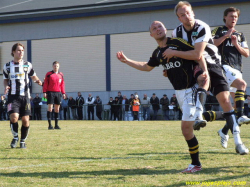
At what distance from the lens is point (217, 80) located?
6605 millimetres

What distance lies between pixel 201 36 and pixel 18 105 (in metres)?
4.78

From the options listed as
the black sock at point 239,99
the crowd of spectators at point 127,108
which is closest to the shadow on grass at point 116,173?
the black sock at point 239,99

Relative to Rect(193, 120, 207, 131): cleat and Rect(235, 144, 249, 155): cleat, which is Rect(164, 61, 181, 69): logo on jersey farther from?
Rect(235, 144, 249, 155): cleat

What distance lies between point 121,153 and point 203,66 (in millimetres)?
2948

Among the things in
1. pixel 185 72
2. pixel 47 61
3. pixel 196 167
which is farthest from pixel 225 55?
pixel 47 61

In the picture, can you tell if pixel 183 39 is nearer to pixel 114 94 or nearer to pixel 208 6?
pixel 208 6

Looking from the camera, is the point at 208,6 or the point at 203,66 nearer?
the point at 203,66

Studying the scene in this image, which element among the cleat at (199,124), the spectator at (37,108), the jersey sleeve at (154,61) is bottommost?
the spectator at (37,108)

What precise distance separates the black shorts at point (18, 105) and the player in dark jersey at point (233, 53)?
4.08 meters

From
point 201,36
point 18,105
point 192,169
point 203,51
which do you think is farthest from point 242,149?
point 18,105

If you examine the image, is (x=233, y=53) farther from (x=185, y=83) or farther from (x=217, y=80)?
(x=185, y=83)

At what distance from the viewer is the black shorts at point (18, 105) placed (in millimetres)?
9141

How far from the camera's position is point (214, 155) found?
7.43m

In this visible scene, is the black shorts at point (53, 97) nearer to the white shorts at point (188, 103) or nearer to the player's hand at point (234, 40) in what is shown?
the player's hand at point (234, 40)
